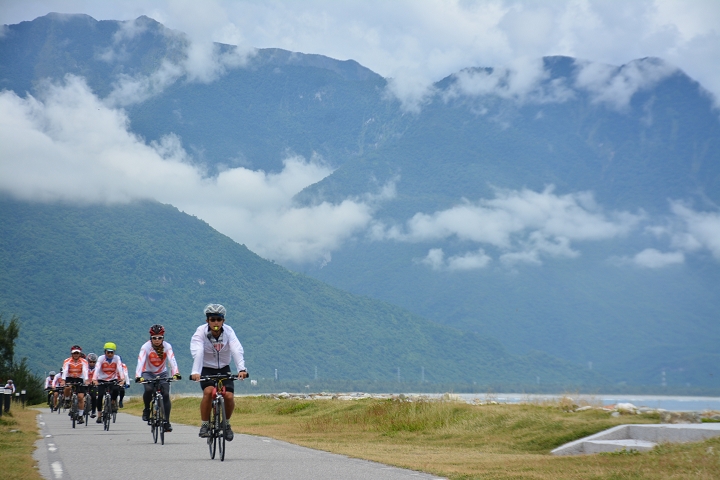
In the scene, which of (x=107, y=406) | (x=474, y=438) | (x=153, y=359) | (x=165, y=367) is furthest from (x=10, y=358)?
(x=474, y=438)

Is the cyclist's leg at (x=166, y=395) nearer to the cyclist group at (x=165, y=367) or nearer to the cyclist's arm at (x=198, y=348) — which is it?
the cyclist group at (x=165, y=367)

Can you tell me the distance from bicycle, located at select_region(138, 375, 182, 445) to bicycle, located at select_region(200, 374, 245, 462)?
11.6 feet

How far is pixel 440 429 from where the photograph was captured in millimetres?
22203

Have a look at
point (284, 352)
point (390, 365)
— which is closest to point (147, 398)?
point (284, 352)

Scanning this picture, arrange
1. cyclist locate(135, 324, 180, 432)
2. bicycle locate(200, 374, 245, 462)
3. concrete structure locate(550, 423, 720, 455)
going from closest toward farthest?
concrete structure locate(550, 423, 720, 455)
bicycle locate(200, 374, 245, 462)
cyclist locate(135, 324, 180, 432)

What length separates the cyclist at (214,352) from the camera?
15.3 meters

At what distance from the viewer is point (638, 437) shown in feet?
53.4

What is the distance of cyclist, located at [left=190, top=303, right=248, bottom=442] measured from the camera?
604 inches

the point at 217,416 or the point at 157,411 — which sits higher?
the point at 157,411

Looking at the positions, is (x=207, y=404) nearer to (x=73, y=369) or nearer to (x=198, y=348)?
(x=198, y=348)

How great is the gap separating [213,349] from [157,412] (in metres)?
4.49

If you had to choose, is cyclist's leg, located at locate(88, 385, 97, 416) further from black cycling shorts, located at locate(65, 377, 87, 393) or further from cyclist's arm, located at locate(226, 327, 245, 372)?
cyclist's arm, located at locate(226, 327, 245, 372)

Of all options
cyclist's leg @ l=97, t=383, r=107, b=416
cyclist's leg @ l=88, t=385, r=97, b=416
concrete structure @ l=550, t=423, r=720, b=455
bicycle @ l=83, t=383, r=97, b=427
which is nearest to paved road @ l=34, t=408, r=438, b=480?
concrete structure @ l=550, t=423, r=720, b=455

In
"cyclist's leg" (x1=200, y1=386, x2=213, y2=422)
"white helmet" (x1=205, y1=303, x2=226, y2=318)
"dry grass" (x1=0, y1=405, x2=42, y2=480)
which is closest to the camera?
"dry grass" (x1=0, y1=405, x2=42, y2=480)
